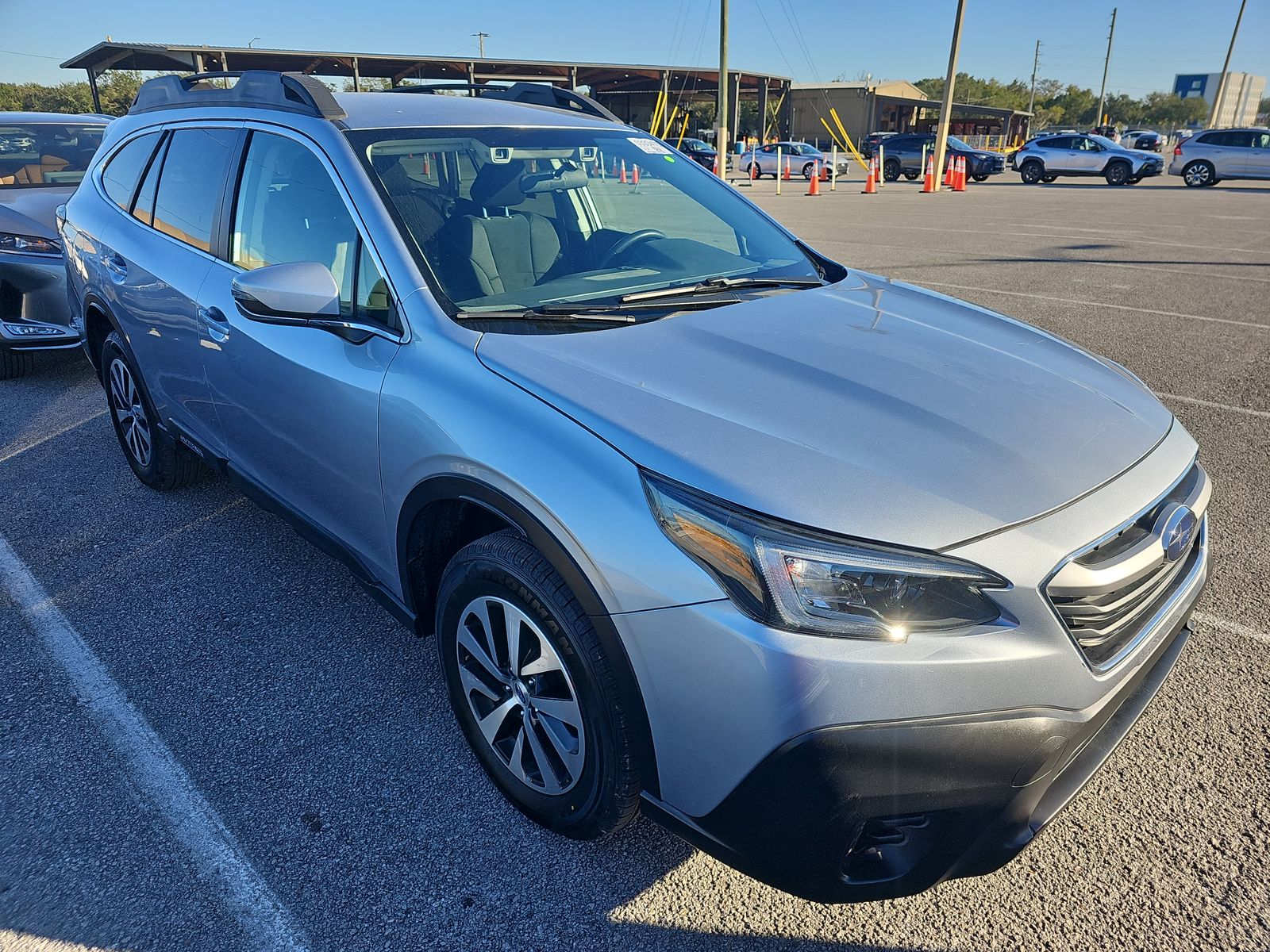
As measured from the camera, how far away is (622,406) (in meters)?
2.00

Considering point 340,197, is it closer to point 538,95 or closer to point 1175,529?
point 538,95

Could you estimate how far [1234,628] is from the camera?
10.5 feet

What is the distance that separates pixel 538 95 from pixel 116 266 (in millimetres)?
2119

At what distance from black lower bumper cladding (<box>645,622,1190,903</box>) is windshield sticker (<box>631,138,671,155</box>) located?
2699 mm

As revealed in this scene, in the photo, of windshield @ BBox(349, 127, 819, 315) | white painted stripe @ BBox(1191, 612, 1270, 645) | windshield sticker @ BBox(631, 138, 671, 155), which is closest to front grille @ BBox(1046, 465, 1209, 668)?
white painted stripe @ BBox(1191, 612, 1270, 645)

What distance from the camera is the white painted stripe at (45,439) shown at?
5051 millimetres

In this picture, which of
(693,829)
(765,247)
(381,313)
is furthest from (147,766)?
(765,247)

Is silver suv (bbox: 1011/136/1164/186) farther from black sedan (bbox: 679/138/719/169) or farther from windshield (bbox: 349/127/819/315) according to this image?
windshield (bbox: 349/127/819/315)

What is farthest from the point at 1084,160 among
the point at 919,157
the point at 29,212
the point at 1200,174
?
the point at 29,212

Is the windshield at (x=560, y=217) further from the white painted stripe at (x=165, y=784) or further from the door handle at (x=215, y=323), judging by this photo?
the white painted stripe at (x=165, y=784)

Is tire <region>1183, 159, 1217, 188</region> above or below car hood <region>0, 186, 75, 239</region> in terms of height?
below

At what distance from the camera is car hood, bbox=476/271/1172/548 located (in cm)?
177

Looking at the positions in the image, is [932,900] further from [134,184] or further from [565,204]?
[134,184]

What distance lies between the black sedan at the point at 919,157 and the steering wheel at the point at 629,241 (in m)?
31.7
